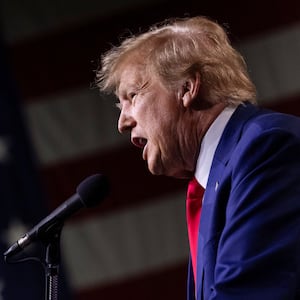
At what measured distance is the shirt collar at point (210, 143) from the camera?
52.2 inches

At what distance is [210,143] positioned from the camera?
133 centimetres

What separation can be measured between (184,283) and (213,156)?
1.42 metres

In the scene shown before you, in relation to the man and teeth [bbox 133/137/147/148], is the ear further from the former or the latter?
teeth [bbox 133/137/147/148]

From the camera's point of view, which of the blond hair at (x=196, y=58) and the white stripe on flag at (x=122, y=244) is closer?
the blond hair at (x=196, y=58)

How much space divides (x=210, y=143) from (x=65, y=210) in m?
0.27

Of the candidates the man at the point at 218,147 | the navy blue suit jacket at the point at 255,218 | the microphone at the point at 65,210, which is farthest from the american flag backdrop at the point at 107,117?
the navy blue suit jacket at the point at 255,218

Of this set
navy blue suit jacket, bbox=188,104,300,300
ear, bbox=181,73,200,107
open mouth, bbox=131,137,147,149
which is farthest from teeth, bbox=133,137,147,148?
navy blue suit jacket, bbox=188,104,300,300

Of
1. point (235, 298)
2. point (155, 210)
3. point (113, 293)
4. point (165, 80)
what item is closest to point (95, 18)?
point (155, 210)

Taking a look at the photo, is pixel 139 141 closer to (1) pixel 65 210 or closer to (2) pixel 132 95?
(2) pixel 132 95

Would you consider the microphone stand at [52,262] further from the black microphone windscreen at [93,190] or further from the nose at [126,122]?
the nose at [126,122]

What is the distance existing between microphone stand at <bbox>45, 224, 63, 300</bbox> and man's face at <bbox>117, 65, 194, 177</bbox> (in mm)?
238

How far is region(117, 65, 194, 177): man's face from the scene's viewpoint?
1.37 meters

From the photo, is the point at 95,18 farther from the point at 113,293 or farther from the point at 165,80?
the point at 165,80

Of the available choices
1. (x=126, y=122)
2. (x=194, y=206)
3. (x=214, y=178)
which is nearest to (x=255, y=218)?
(x=214, y=178)
